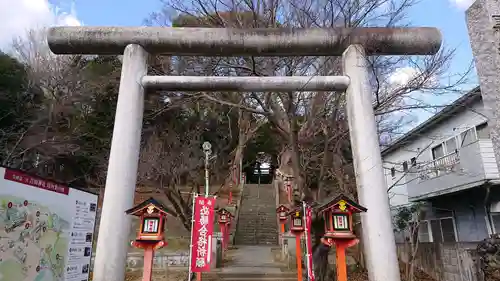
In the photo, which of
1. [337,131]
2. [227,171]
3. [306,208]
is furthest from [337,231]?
[227,171]

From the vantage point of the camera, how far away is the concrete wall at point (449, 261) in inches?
326

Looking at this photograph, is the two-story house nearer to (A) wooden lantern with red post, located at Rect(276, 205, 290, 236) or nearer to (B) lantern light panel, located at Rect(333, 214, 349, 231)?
(B) lantern light panel, located at Rect(333, 214, 349, 231)

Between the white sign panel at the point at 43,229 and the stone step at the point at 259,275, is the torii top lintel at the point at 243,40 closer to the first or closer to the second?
the white sign panel at the point at 43,229

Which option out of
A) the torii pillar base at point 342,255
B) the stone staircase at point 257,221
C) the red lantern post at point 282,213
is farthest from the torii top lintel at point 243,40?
the stone staircase at point 257,221

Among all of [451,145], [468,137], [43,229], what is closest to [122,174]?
[43,229]

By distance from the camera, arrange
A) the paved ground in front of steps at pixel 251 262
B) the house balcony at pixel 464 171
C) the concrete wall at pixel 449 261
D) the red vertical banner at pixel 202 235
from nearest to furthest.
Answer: the red vertical banner at pixel 202 235, the concrete wall at pixel 449 261, the house balcony at pixel 464 171, the paved ground in front of steps at pixel 251 262

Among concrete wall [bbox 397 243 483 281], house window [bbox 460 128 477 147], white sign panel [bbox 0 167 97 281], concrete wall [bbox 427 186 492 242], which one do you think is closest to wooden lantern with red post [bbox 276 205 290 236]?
concrete wall [bbox 397 243 483 281]

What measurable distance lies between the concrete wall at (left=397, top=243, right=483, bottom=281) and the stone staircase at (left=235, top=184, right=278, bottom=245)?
8168 millimetres

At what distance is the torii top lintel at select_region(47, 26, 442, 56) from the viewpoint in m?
5.49

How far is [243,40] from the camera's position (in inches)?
218

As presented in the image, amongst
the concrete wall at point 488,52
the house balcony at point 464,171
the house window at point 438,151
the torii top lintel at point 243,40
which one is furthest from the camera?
the house window at point 438,151

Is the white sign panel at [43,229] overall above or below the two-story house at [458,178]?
below

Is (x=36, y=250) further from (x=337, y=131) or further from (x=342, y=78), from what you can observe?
(x=337, y=131)

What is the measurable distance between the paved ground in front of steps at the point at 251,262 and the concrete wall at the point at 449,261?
4.72m
